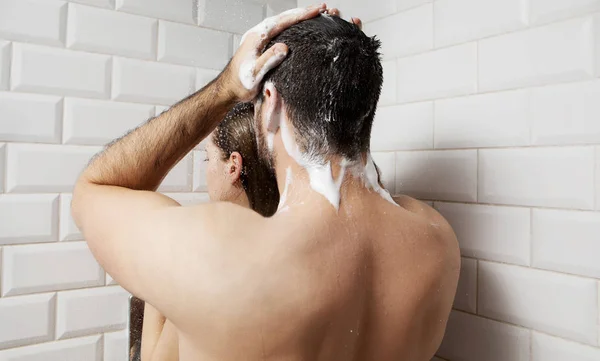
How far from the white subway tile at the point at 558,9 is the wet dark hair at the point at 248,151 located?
2.01 ft

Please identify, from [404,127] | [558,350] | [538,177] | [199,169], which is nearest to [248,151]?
[199,169]

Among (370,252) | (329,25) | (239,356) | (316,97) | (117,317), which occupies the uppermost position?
(329,25)

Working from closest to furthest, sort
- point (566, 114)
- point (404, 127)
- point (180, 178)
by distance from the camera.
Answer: point (566, 114) → point (404, 127) → point (180, 178)

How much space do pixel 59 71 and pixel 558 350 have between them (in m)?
1.24

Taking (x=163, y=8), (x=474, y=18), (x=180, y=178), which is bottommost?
(x=180, y=178)

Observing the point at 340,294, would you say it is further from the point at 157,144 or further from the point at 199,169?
the point at 199,169

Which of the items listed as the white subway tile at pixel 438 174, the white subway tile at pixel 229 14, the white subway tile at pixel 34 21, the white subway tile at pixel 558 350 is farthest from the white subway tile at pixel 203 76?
the white subway tile at pixel 558 350

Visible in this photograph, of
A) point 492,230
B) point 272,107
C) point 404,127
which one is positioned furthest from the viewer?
point 404,127

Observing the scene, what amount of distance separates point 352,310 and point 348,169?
21 centimetres

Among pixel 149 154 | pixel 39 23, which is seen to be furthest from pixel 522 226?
pixel 39 23

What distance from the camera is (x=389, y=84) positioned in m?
1.23

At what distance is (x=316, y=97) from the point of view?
2.28 ft

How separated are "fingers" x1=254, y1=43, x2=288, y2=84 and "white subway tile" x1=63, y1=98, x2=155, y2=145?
1.98 ft

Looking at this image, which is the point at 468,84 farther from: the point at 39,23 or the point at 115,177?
the point at 39,23
